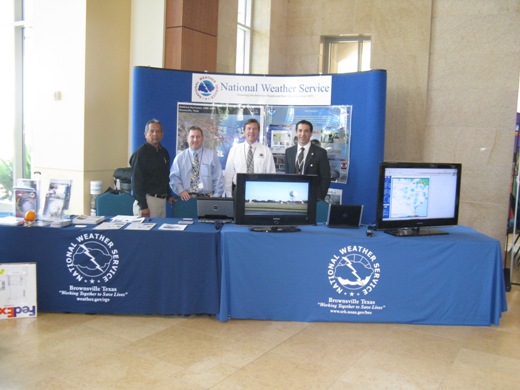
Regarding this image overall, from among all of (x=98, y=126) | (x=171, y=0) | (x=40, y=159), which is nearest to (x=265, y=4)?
(x=171, y=0)

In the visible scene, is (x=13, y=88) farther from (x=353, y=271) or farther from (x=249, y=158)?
(x=353, y=271)

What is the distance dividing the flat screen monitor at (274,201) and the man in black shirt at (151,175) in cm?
142

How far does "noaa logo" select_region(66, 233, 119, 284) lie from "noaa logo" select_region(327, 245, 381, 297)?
168 cm

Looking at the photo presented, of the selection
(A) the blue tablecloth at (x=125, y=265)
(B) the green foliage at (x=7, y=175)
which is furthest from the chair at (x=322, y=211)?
(B) the green foliage at (x=7, y=175)

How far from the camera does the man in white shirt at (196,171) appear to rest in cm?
549

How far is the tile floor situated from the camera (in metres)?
2.95

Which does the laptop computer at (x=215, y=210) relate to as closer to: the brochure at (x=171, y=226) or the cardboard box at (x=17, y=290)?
the brochure at (x=171, y=226)

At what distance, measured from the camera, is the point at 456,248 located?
12.7 ft

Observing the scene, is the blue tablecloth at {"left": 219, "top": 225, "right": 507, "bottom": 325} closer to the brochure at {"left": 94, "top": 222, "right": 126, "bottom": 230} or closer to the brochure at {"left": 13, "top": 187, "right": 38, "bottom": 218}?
the brochure at {"left": 94, "top": 222, "right": 126, "bottom": 230}

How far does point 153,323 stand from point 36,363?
928 mm

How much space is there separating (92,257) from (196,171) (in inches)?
75.8

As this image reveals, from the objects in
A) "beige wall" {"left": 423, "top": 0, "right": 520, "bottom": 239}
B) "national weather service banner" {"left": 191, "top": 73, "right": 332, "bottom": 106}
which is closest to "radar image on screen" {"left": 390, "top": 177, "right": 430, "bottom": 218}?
"national weather service banner" {"left": 191, "top": 73, "right": 332, "bottom": 106}

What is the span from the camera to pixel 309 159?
5684 mm

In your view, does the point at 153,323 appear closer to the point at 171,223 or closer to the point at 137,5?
the point at 171,223
